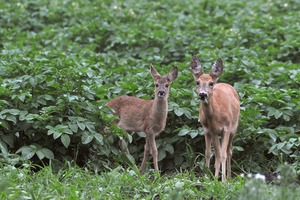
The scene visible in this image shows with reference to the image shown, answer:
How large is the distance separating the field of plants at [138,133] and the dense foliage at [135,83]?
0.05 ft

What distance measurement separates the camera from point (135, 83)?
984 cm

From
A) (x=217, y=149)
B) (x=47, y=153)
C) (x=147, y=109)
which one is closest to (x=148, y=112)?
(x=147, y=109)

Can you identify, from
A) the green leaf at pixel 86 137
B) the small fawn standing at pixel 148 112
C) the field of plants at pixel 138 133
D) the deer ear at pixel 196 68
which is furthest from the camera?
the small fawn standing at pixel 148 112

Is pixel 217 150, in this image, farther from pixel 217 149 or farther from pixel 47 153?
pixel 47 153

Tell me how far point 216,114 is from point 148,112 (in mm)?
1004

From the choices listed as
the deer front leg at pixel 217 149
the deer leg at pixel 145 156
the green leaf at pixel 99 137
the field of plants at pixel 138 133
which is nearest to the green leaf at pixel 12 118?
the field of plants at pixel 138 133

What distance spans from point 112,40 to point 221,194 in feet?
24.3

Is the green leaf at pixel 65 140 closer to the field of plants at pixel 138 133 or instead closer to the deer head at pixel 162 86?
the field of plants at pixel 138 133

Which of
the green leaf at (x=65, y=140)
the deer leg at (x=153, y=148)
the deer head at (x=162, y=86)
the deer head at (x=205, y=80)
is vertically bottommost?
the deer leg at (x=153, y=148)

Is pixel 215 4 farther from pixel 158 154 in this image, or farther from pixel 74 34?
pixel 158 154

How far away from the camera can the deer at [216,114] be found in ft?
25.8

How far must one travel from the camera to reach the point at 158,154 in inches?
341

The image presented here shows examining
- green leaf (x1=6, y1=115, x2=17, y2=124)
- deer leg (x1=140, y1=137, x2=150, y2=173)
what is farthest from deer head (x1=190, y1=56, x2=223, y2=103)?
green leaf (x1=6, y1=115, x2=17, y2=124)

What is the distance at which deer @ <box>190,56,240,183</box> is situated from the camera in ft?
25.8
